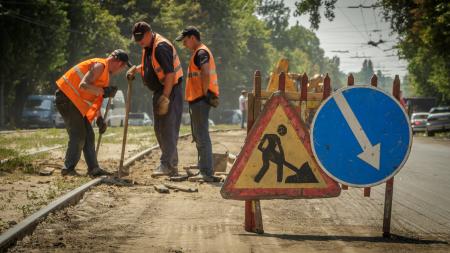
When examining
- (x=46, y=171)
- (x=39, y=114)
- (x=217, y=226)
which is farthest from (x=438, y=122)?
(x=217, y=226)

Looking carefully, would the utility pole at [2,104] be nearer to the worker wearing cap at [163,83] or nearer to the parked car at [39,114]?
the parked car at [39,114]

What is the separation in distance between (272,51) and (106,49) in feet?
211

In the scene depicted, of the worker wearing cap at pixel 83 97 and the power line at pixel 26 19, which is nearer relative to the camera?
the worker wearing cap at pixel 83 97

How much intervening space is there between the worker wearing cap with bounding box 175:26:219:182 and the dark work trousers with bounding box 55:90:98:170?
1.53 m

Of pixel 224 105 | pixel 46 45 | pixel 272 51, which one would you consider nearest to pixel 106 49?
pixel 46 45

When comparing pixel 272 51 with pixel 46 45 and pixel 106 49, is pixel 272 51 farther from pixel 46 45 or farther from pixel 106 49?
pixel 46 45

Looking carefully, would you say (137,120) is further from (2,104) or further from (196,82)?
(196,82)

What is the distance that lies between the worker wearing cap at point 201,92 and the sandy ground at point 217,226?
1.13m

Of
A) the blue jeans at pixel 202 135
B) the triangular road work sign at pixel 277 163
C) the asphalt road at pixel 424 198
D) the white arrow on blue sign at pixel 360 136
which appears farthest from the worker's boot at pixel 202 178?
the white arrow on blue sign at pixel 360 136

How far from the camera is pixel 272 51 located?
4560 inches

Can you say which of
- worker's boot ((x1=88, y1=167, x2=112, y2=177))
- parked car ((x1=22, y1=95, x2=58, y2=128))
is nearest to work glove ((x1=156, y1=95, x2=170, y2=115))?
worker's boot ((x1=88, y1=167, x2=112, y2=177))

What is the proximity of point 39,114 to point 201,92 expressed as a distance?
110ft

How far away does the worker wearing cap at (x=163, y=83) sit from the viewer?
1023 cm

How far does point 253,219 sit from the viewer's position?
248 inches
